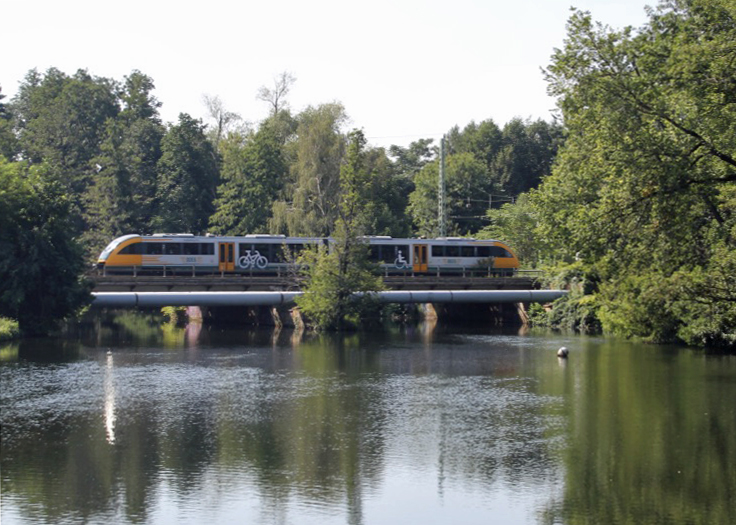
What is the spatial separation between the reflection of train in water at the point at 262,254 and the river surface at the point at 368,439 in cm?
1851

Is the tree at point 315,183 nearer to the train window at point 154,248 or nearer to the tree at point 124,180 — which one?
the tree at point 124,180

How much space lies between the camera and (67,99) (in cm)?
9412

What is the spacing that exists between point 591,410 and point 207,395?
1211 centimetres

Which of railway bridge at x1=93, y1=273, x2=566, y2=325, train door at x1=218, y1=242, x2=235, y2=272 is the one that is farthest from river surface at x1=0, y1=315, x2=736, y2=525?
train door at x1=218, y1=242, x2=235, y2=272

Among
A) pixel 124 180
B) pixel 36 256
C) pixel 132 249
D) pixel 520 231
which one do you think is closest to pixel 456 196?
pixel 520 231

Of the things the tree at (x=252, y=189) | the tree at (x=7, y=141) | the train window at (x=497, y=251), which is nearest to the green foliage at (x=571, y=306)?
the train window at (x=497, y=251)

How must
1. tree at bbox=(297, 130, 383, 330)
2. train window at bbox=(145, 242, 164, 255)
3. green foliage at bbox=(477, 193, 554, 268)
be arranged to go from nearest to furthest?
tree at bbox=(297, 130, 383, 330) → train window at bbox=(145, 242, 164, 255) → green foliage at bbox=(477, 193, 554, 268)

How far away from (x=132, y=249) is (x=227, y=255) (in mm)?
6168

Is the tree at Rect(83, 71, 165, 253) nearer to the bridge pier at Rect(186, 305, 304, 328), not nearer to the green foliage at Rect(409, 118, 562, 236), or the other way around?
the bridge pier at Rect(186, 305, 304, 328)

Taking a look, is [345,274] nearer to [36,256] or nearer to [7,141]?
[36,256]

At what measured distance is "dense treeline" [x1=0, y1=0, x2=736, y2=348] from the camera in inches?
1199

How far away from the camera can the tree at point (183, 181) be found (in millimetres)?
83562

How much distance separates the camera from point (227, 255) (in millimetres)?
64188

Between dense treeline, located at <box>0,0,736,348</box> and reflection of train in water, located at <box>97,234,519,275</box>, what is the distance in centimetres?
324
